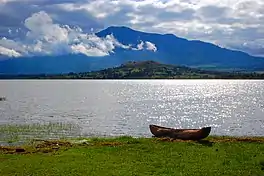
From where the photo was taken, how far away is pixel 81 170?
2716 centimetres

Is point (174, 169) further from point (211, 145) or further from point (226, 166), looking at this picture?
point (211, 145)

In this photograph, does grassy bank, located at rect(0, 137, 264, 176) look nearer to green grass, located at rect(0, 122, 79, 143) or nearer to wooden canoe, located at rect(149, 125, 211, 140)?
wooden canoe, located at rect(149, 125, 211, 140)

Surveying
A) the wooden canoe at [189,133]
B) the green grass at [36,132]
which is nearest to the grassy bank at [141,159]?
the wooden canoe at [189,133]

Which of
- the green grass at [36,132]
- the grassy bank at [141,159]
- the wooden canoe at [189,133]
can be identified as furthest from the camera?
the green grass at [36,132]

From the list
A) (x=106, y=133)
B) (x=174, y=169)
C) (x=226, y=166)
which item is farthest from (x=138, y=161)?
(x=106, y=133)

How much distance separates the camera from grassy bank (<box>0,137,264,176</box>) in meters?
26.8

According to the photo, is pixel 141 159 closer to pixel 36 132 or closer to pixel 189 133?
pixel 189 133

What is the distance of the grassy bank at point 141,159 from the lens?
87.8 feet

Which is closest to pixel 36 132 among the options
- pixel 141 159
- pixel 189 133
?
pixel 189 133

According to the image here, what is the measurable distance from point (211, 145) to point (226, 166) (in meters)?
9.78

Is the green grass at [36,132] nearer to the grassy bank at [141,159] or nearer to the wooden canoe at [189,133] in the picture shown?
the grassy bank at [141,159]

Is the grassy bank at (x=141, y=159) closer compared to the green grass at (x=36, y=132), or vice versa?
A: the grassy bank at (x=141, y=159)

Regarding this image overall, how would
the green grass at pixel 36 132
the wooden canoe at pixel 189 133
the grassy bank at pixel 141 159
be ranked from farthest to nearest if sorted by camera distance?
1. the green grass at pixel 36 132
2. the wooden canoe at pixel 189 133
3. the grassy bank at pixel 141 159

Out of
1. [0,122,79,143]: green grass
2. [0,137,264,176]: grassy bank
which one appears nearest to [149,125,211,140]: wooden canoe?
[0,137,264,176]: grassy bank
